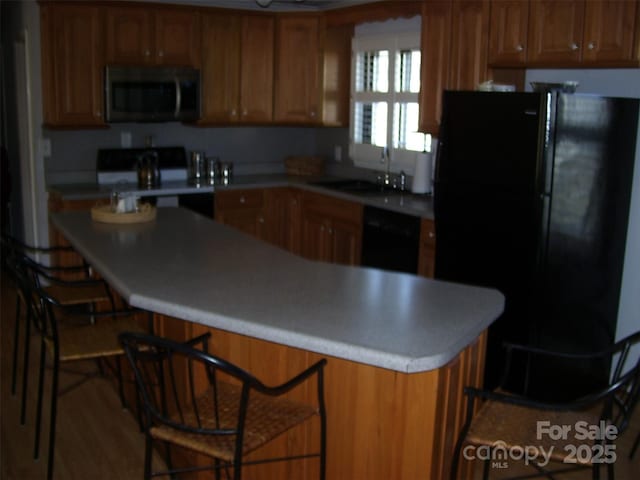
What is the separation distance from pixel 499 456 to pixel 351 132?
3546 millimetres

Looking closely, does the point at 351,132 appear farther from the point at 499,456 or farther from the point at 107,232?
the point at 499,456

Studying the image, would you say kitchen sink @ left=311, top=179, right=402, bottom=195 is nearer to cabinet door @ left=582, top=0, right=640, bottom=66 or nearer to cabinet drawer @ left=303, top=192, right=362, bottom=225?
cabinet drawer @ left=303, top=192, right=362, bottom=225

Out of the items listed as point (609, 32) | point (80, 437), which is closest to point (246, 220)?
point (80, 437)

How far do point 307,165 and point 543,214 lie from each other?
128 inches

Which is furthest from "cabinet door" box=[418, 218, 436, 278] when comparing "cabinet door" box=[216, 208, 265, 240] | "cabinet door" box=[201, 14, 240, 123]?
"cabinet door" box=[201, 14, 240, 123]

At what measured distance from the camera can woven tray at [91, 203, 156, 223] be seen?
12.7ft

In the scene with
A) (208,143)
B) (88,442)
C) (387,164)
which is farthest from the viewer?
(208,143)

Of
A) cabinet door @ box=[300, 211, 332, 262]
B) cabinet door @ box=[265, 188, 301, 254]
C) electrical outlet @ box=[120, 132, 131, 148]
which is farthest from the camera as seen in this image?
cabinet door @ box=[265, 188, 301, 254]

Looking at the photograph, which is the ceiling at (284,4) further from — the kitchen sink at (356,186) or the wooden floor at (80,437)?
the wooden floor at (80,437)

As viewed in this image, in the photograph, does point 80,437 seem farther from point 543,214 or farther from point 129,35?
point 129,35

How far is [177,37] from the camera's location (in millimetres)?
5594

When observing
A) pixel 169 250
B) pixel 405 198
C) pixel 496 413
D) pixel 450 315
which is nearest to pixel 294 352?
pixel 450 315

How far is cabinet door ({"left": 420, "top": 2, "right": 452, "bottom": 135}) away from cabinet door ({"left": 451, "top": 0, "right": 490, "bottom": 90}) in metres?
0.07

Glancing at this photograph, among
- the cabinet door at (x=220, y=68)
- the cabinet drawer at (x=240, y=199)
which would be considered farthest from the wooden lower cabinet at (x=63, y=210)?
the cabinet door at (x=220, y=68)
